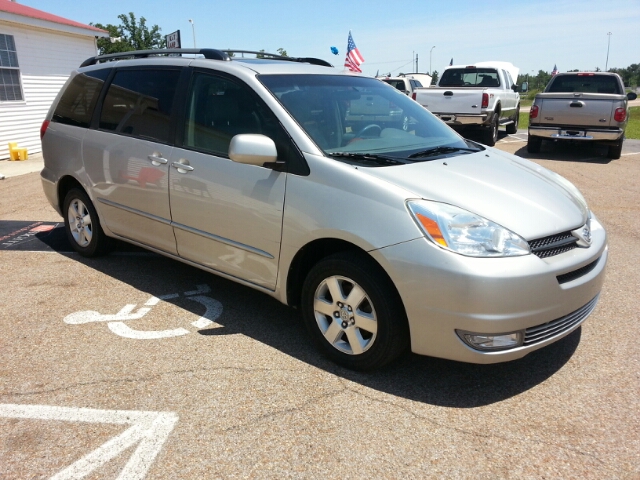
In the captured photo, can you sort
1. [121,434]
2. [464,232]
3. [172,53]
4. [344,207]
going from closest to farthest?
[121,434] → [464,232] → [344,207] → [172,53]

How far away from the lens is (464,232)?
3006 millimetres

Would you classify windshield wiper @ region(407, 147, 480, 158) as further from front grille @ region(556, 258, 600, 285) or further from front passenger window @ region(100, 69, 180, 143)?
front passenger window @ region(100, 69, 180, 143)

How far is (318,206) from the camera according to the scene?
338 centimetres

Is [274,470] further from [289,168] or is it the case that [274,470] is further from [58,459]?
[289,168]

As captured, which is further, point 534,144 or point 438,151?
point 534,144

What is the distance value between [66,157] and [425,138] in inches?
133

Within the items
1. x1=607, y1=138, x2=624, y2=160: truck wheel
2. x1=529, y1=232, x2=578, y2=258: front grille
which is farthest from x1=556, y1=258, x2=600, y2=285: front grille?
x1=607, y1=138, x2=624, y2=160: truck wheel

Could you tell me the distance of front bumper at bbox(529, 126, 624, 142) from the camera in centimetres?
1223

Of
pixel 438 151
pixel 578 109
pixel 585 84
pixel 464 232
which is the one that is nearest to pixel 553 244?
pixel 464 232

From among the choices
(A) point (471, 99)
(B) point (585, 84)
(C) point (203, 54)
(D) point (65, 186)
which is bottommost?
(D) point (65, 186)

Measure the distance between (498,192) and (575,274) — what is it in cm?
63

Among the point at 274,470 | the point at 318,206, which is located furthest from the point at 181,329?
the point at 274,470

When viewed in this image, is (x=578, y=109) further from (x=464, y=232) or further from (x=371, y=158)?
(x=464, y=232)

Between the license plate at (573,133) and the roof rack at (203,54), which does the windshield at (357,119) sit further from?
the license plate at (573,133)
